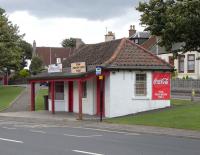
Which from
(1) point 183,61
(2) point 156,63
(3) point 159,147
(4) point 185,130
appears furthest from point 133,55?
(1) point 183,61

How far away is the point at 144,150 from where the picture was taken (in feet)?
50.0

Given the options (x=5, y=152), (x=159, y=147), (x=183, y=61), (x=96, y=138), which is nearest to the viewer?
(x=5, y=152)

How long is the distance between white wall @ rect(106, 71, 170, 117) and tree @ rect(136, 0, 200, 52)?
437 inches

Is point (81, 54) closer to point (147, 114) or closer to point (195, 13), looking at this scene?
point (147, 114)

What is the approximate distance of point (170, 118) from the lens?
27219mm

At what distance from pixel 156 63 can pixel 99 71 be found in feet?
19.5

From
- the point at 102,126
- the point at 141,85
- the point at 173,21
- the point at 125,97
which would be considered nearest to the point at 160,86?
the point at 141,85

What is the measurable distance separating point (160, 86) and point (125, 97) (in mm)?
2769

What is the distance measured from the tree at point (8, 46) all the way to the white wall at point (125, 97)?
87.9 ft

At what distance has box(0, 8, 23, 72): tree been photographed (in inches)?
2233

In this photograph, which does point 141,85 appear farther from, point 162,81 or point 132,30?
point 132,30

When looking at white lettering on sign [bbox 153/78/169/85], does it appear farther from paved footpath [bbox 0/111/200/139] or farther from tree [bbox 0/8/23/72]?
tree [bbox 0/8/23/72]

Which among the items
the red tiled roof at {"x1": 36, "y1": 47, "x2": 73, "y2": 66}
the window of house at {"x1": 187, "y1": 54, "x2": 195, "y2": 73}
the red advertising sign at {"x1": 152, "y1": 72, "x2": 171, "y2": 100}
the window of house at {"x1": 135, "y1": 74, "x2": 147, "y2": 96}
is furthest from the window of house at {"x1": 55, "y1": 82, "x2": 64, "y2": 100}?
the red tiled roof at {"x1": 36, "y1": 47, "x2": 73, "y2": 66}

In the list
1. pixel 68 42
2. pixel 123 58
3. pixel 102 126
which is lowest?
pixel 102 126
